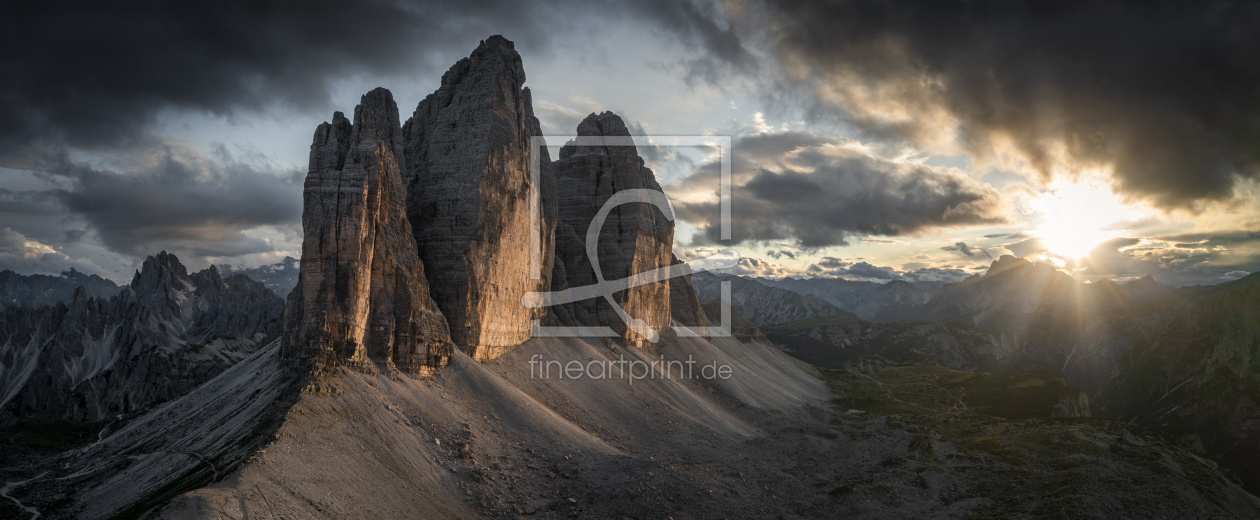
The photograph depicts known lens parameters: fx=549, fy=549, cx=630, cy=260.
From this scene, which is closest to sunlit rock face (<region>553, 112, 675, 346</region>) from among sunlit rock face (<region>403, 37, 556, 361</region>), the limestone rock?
the limestone rock

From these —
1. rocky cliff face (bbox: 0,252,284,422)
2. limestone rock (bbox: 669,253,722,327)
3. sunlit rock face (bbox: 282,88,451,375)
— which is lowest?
rocky cliff face (bbox: 0,252,284,422)

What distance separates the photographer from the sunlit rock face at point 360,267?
41031mm

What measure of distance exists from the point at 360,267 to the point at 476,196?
18.3m

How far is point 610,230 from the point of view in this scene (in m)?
93.9

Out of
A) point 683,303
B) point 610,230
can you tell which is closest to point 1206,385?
point 683,303

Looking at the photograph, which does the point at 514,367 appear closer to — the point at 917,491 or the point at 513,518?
the point at 513,518

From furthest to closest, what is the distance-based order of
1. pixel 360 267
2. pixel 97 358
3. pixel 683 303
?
pixel 97 358
pixel 683 303
pixel 360 267

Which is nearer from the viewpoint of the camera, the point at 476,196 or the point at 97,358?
the point at 476,196

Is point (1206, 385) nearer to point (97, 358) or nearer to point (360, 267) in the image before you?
point (360, 267)

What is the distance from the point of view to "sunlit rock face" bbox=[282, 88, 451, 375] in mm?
41031

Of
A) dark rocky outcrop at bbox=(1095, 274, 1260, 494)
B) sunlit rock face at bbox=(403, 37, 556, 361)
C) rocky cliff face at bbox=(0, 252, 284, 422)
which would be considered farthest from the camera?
rocky cliff face at bbox=(0, 252, 284, 422)

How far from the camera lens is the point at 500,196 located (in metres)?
61.8

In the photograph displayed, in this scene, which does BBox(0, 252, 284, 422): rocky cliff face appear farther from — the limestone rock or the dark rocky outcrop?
the dark rocky outcrop

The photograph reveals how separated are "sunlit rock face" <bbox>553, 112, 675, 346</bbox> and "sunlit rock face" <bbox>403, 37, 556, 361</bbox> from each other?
717 inches
